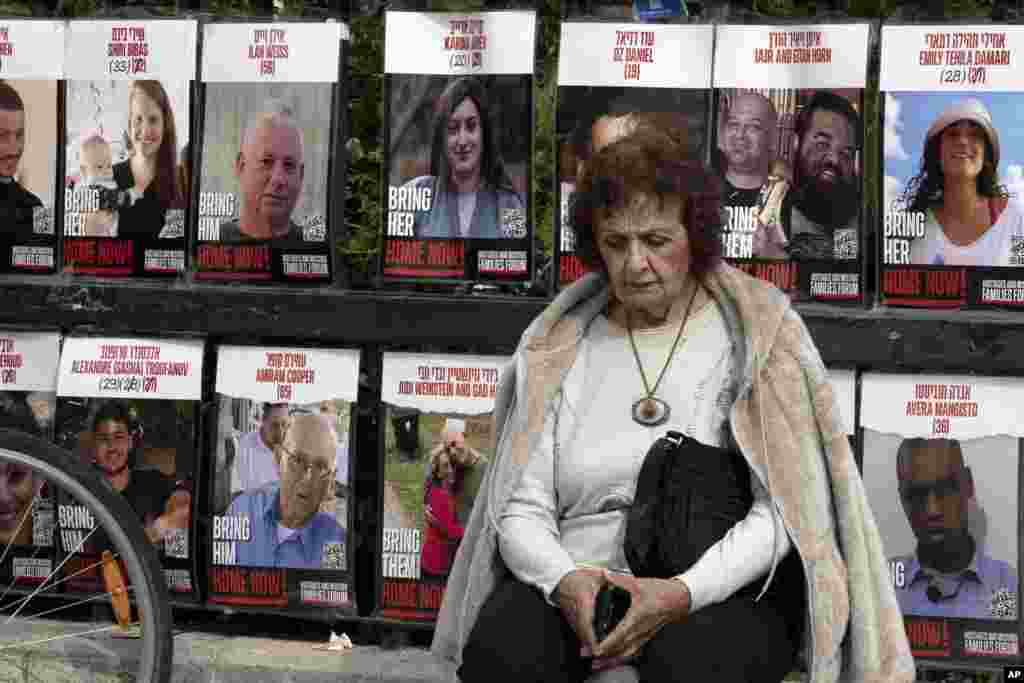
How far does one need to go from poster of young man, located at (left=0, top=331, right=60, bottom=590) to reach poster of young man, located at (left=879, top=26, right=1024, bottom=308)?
2.28 meters

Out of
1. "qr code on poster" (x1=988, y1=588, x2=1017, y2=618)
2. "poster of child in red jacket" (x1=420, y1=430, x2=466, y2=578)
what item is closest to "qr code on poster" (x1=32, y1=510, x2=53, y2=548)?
"poster of child in red jacket" (x1=420, y1=430, x2=466, y2=578)

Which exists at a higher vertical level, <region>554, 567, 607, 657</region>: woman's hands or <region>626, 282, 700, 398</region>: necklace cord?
<region>626, 282, 700, 398</region>: necklace cord

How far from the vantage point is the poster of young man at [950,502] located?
14.7 ft

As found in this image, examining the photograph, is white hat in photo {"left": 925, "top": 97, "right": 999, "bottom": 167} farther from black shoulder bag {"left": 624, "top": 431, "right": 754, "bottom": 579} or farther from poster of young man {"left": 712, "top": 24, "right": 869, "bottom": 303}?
black shoulder bag {"left": 624, "top": 431, "right": 754, "bottom": 579}

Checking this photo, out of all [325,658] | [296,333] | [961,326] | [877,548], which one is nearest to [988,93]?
[961,326]

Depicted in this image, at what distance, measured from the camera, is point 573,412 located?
359 cm

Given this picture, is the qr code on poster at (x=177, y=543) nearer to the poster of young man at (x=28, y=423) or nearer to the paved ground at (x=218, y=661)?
the paved ground at (x=218, y=661)

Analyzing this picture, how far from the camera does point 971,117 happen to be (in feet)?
14.5

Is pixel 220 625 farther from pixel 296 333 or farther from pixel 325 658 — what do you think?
pixel 296 333

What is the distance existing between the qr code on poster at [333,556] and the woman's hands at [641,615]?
1594 millimetres

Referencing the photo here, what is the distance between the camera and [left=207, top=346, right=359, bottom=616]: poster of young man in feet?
15.7

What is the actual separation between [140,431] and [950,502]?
214 centimetres

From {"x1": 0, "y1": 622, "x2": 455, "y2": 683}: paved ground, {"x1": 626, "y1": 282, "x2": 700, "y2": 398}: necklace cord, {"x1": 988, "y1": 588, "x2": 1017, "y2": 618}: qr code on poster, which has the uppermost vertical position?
{"x1": 626, "y1": 282, "x2": 700, "y2": 398}: necklace cord

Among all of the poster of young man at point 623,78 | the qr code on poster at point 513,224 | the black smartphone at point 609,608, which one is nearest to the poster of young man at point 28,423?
the qr code on poster at point 513,224
